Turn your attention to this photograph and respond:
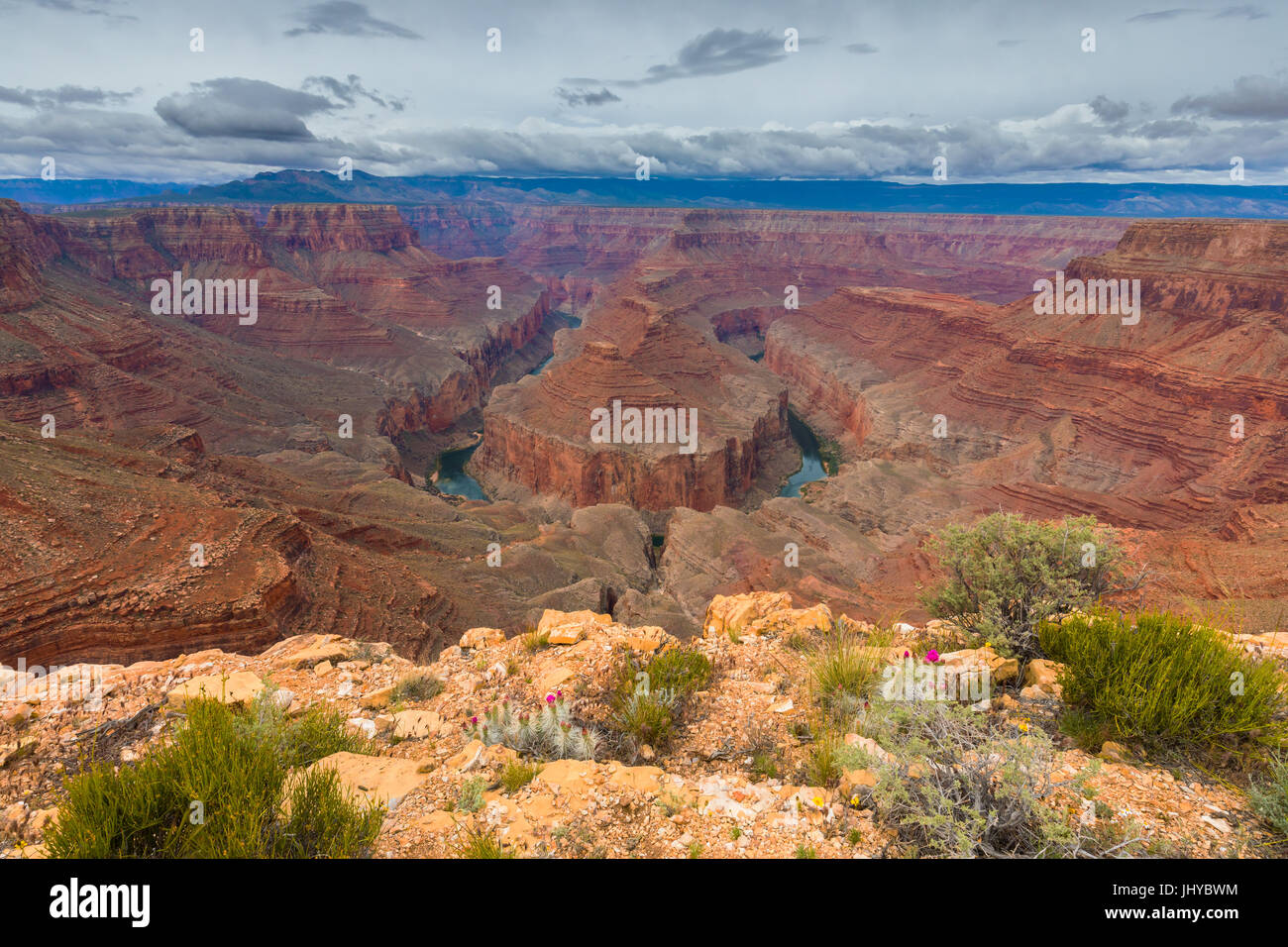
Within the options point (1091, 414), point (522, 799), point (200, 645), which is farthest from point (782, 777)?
point (1091, 414)

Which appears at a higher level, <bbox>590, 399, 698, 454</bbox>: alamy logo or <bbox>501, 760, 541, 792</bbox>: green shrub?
<bbox>590, 399, 698, 454</bbox>: alamy logo

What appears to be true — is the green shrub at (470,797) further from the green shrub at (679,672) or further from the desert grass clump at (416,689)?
the desert grass clump at (416,689)

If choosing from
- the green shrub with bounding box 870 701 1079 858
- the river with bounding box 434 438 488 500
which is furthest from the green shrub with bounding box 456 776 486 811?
the river with bounding box 434 438 488 500

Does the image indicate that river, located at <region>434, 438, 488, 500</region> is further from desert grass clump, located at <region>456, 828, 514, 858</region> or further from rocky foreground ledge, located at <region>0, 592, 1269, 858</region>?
desert grass clump, located at <region>456, 828, 514, 858</region>

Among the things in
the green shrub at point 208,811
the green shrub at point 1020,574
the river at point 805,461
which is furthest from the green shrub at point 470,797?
the river at point 805,461

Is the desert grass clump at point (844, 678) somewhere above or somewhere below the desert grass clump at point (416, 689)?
above
